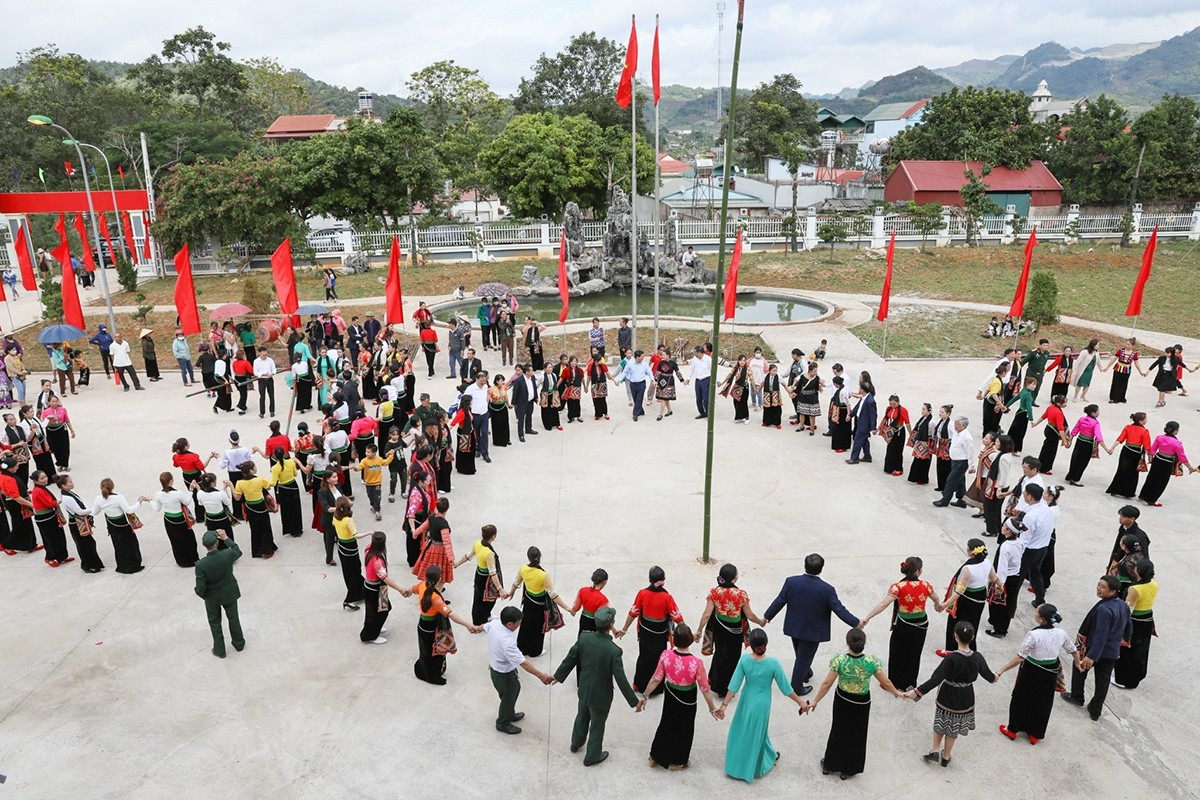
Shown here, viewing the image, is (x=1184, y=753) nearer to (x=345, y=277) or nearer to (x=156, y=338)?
(x=156, y=338)

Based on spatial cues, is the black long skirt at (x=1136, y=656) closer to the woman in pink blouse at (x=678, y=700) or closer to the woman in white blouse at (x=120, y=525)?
the woman in pink blouse at (x=678, y=700)

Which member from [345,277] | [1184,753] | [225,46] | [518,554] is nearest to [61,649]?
[518,554]

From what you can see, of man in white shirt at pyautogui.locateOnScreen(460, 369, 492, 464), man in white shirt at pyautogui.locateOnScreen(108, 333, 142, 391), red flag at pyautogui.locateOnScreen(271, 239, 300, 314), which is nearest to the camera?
man in white shirt at pyautogui.locateOnScreen(460, 369, 492, 464)

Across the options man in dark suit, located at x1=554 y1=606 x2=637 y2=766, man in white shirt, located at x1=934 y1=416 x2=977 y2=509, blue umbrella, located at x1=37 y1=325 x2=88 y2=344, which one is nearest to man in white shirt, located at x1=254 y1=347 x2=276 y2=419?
blue umbrella, located at x1=37 y1=325 x2=88 y2=344

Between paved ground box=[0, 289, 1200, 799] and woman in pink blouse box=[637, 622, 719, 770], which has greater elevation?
woman in pink blouse box=[637, 622, 719, 770]

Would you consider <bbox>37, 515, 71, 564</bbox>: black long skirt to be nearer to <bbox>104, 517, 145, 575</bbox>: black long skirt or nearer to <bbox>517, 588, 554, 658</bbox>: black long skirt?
<bbox>104, 517, 145, 575</bbox>: black long skirt

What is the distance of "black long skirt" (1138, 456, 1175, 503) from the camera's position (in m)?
10.0

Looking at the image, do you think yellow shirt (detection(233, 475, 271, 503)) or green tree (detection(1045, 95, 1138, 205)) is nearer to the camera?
yellow shirt (detection(233, 475, 271, 503))

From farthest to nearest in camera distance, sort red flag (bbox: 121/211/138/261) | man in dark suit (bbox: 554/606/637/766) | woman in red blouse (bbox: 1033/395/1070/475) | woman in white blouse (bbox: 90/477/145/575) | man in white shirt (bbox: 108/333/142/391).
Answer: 1. red flag (bbox: 121/211/138/261)
2. man in white shirt (bbox: 108/333/142/391)
3. woman in red blouse (bbox: 1033/395/1070/475)
4. woman in white blouse (bbox: 90/477/145/575)
5. man in dark suit (bbox: 554/606/637/766)

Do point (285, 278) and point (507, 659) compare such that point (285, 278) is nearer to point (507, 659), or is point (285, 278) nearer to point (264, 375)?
point (264, 375)

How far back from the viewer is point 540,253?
33688 millimetres

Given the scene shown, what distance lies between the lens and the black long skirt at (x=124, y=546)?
8.68 meters

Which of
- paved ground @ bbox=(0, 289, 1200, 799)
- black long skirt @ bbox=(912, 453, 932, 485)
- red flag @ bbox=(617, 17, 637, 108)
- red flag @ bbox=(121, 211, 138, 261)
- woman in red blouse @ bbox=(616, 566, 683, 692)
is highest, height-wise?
red flag @ bbox=(617, 17, 637, 108)

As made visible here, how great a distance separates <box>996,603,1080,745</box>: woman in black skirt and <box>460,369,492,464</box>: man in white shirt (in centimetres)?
765
